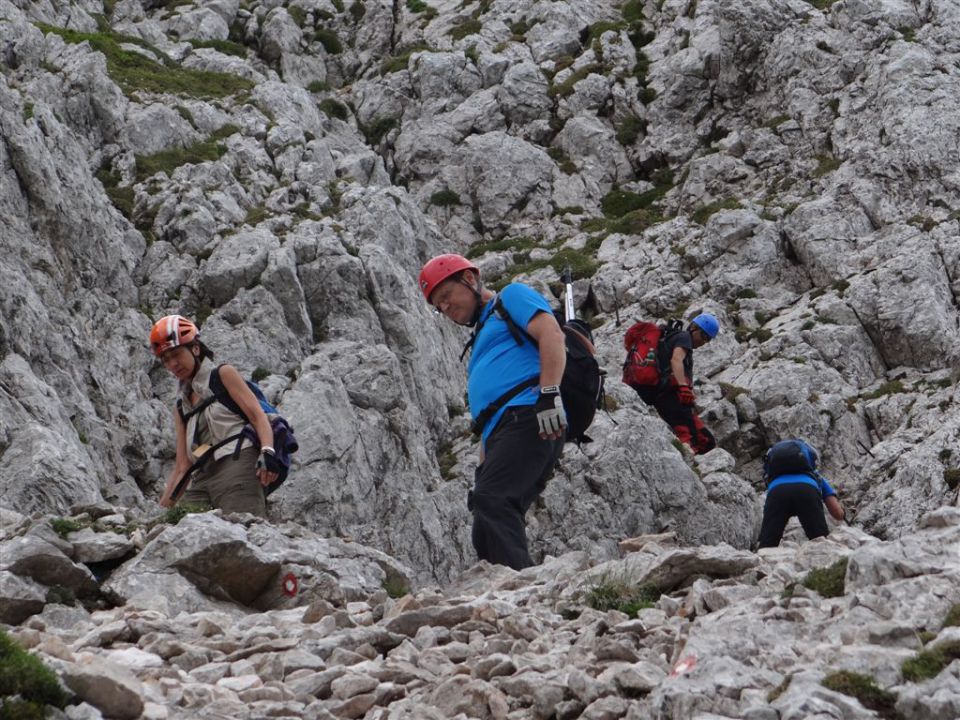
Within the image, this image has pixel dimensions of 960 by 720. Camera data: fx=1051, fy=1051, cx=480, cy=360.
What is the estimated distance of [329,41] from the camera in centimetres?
5772

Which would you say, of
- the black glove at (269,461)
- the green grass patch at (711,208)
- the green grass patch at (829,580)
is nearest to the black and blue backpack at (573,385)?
the black glove at (269,461)

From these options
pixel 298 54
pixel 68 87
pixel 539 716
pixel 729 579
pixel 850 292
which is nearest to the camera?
pixel 539 716

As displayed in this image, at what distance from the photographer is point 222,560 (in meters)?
10.4

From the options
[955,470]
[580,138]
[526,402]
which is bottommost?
[955,470]

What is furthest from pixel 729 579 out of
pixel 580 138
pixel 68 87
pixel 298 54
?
pixel 298 54

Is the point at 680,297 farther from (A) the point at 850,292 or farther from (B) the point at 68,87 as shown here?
(B) the point at 68,87

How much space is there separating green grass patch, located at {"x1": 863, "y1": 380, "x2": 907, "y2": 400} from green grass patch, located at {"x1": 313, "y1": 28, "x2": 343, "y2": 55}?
1469 inches

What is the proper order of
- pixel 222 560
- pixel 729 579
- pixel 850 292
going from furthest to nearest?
1. pixel 850 292
2. pixel 222 560
3. pixel 729 579

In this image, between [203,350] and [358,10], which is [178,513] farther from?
[358,10]

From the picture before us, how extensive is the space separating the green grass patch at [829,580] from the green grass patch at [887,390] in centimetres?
2530

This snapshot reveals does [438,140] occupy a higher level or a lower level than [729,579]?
higher

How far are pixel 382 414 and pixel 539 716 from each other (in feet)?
65.2

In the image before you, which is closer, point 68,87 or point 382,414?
point 382,414

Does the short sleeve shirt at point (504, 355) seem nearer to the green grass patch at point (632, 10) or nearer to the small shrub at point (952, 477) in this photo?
the small shrub at point (952, 477)
